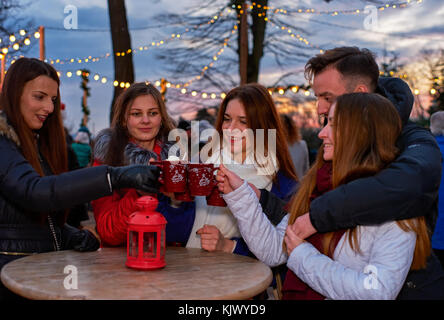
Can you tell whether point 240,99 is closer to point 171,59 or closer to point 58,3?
point 58,3

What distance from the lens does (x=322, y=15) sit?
10.6 metres

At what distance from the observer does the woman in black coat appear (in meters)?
1.95

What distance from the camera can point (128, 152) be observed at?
2754 mm

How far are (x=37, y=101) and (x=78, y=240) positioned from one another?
30.3 inches

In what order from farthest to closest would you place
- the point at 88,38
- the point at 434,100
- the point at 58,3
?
the point at 434,100, the point at 88,38, the point at 58,3

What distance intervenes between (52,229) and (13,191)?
46 cm

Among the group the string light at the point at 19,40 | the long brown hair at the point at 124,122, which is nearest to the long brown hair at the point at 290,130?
the long brown hair at the point at 124,122

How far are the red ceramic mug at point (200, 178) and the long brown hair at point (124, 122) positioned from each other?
0.84 meters

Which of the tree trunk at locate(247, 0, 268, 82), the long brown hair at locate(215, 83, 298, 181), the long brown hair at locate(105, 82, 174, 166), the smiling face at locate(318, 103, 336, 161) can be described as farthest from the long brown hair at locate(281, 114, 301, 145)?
the tree trunk at locate(247, 0, 268, 82)

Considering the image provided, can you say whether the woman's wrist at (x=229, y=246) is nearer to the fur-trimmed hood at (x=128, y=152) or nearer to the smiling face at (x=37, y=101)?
the fur-trimmed hood at (x=128, y=152)
